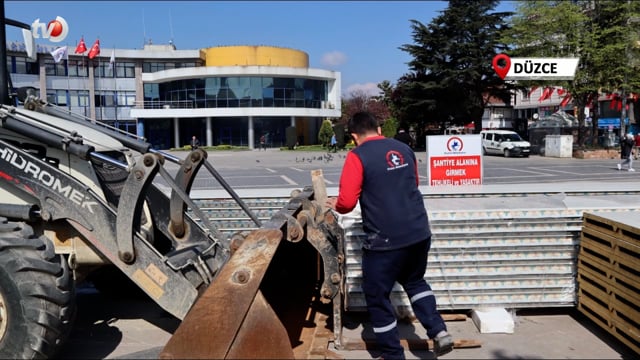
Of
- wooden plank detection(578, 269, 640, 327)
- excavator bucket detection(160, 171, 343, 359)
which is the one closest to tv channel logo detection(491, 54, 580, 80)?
wooden plank detection(578, 269, 640, 327)

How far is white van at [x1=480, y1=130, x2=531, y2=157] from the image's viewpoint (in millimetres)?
33819

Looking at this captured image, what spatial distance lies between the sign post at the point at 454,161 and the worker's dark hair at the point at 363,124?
4705 mm

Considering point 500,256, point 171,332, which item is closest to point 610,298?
point 500,256

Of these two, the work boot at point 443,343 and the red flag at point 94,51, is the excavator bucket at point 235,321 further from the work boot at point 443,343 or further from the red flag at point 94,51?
the red flag at point 94,51

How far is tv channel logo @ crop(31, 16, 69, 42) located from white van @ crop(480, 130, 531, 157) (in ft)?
93.0

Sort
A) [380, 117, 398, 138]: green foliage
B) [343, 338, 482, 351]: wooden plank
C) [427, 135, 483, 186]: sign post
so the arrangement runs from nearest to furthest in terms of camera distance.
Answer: [343, 338, 482, 351]: wooden plank → [427, 135, 483, 186]: sign post → [380, 117, 398, 138]: green foliage

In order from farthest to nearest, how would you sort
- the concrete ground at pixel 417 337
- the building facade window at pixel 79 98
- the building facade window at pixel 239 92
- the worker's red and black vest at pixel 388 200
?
the building facade window at pixel 79 98, the building facade window at pixel 239 92, the concrete ground at pixel 417 337, the worker's red and black vest at pixel 388 200

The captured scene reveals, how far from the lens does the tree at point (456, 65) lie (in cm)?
4228

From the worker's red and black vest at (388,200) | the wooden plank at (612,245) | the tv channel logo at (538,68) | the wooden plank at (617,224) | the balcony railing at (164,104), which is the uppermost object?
the balcony railing at (164,104)

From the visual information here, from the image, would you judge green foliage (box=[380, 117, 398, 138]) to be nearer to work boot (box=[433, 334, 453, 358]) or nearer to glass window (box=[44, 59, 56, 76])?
work boot (box=[433, 334, 453, 358])

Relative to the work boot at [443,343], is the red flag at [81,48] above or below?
above

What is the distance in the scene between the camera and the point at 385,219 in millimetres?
3941

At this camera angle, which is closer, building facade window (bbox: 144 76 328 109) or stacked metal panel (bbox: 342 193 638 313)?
stacked metal panel (bbox: 342 193 638 313)

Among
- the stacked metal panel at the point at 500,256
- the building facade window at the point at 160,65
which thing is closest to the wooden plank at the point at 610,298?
the stacked metal panel at the point at 500,256
